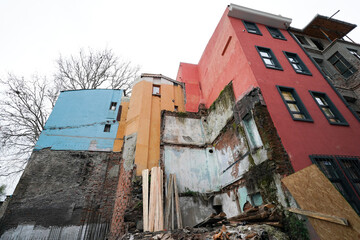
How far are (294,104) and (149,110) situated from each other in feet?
27.0

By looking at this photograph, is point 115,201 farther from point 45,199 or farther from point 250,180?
point 250,180

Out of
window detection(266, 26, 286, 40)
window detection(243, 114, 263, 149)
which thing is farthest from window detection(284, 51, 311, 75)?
window detection(243, 114, 263, 149)

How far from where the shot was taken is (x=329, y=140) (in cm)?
633

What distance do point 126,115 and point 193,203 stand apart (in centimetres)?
778

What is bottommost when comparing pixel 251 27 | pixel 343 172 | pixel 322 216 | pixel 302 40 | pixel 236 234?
pixel 236 234

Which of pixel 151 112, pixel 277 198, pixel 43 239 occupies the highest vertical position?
pixel 151 112

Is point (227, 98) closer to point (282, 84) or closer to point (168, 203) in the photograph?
point (282, 84)

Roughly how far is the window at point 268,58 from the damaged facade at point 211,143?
0.07m

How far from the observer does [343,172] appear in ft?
18.3

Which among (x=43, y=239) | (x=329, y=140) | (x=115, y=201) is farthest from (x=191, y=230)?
(x=43, y=239)

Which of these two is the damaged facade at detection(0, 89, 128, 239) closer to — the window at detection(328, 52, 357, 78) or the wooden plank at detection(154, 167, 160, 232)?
the wooden plank at detection(154, 167, 160, 232)

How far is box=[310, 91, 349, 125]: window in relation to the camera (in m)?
7.24

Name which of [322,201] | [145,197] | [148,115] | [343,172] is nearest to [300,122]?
[343,172]

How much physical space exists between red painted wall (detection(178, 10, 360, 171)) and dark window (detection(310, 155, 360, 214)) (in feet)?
0.88
